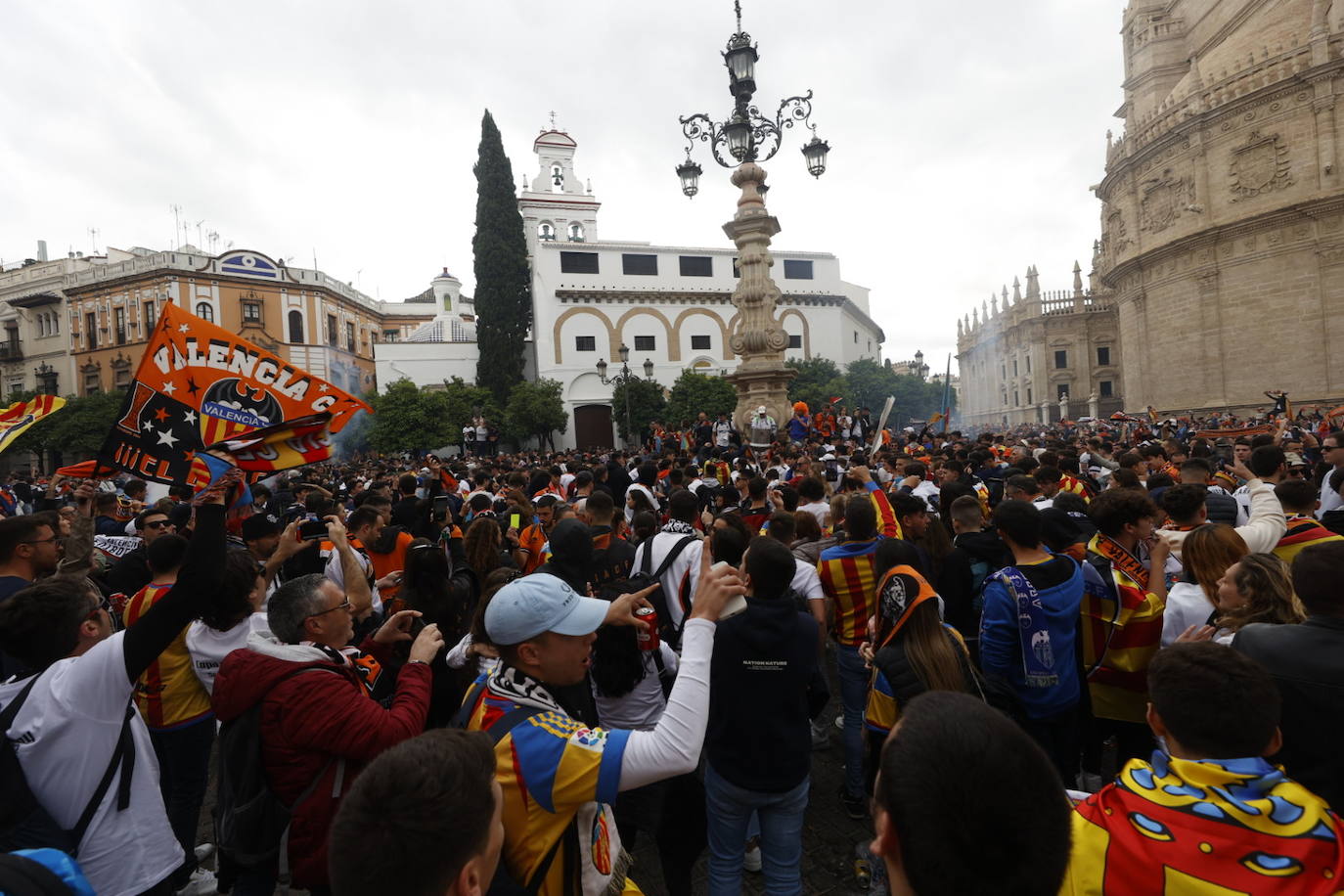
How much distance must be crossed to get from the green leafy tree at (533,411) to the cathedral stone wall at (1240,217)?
30.8 meters

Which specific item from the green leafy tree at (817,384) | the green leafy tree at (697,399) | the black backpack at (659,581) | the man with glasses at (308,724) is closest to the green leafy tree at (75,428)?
the green leafy tree at (697,399)

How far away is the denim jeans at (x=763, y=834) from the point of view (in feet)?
9.54

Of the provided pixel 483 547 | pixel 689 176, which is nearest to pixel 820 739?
pixel 483 547

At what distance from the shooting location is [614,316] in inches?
1646

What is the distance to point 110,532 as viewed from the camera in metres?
7.26

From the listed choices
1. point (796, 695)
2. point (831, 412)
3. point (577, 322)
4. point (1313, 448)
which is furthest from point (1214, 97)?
point (796, 695)

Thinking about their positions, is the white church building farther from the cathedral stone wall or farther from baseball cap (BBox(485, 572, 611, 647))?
baseball cap (BBox(485, 572, 611, 647))

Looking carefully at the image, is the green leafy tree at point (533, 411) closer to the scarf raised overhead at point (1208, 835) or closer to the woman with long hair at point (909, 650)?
the woman with long hair at point (909, 650)

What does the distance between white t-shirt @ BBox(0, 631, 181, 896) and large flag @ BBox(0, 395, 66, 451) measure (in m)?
3.95

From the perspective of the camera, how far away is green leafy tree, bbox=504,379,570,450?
34.7 metres

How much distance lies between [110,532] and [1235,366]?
3921 cm

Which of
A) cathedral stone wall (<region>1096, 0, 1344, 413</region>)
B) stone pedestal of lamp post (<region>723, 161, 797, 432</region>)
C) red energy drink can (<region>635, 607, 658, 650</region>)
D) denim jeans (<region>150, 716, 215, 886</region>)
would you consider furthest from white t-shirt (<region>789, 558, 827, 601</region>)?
cathedral stone wall (<region>1096, 0, 1344, 413</region>)

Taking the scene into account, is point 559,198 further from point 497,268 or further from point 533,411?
point 533,411

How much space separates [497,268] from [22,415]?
3422 centimetres
